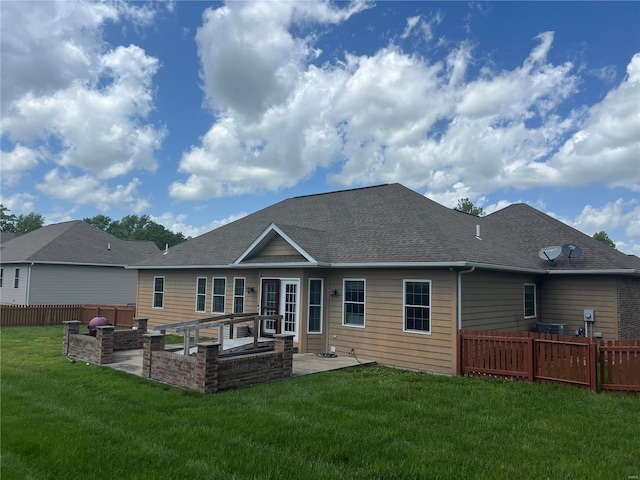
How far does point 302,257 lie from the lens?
13031mm

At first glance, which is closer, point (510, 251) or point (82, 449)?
point (82, 449)

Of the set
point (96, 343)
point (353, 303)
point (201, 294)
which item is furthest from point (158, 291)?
point (353, 303)

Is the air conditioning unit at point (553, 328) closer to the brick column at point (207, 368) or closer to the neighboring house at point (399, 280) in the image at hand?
the neighboring house at point (399, 280)

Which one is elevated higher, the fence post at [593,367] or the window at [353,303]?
the window at [353,303]

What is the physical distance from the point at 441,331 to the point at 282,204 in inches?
449

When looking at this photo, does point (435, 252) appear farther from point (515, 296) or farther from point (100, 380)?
point (100, 380)

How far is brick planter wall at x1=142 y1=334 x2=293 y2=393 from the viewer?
26.9ft

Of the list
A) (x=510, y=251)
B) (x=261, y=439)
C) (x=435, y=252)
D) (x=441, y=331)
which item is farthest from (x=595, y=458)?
(x=510, y=251)

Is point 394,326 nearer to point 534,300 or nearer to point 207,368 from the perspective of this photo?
point 207,368

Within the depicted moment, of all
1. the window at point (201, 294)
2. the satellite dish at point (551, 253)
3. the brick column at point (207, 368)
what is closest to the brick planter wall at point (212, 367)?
the brick column at point (207, 368)

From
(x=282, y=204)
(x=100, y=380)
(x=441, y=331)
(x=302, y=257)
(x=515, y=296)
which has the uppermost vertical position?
(x=282, y=204)

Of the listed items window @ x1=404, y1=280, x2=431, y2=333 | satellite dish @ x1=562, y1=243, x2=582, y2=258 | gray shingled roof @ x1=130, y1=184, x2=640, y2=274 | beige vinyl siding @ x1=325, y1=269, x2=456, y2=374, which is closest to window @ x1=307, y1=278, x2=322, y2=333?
beige vinyl siding @ x1=325, y1=269, x2=456, y2=374

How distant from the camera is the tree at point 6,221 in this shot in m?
74.7

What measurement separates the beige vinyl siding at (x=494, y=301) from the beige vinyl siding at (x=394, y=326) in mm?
500
